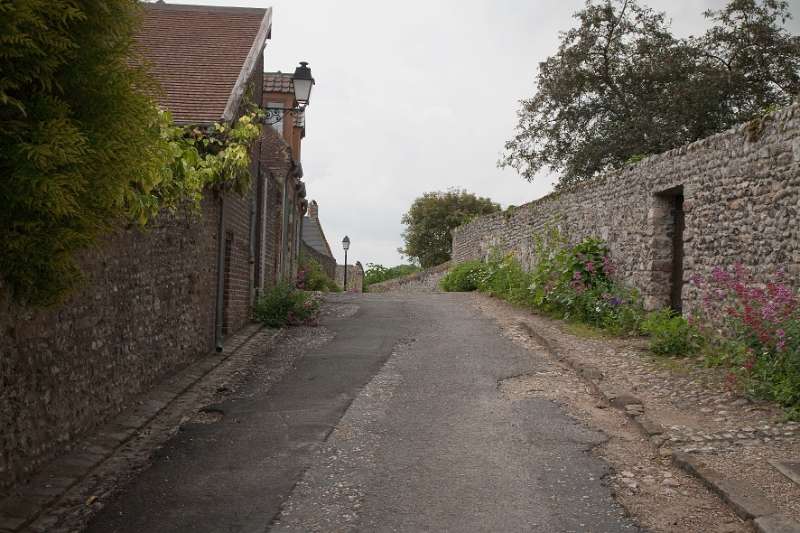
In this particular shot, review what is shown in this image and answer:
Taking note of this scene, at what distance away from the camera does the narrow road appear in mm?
4250

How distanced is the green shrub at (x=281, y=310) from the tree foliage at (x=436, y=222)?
95.7 feet

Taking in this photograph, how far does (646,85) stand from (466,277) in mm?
10189

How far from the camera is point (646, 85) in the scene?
25.2m

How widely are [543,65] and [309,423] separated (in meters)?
23.0

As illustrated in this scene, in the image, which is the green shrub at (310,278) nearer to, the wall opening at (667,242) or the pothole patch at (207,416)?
the wall opening at (667,242)

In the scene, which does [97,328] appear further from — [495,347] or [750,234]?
[750,234]

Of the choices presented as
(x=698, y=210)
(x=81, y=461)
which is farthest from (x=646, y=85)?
(x=81, y=461)

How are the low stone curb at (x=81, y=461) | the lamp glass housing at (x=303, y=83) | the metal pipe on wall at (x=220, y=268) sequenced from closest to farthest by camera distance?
the low stone curb at (x=81, y=461)
the metal pipe on wall at (x=220, y=268)
the lamp glass housing at (x=303, y=83)

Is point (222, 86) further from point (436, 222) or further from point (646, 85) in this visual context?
point (436, 222)

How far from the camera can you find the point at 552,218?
51.2 feet

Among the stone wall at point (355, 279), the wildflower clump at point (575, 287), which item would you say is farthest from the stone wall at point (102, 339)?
the stone wall at point (355, 279)

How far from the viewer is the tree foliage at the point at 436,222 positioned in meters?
42.3

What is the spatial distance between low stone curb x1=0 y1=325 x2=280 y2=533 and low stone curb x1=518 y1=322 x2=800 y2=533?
4024 mm

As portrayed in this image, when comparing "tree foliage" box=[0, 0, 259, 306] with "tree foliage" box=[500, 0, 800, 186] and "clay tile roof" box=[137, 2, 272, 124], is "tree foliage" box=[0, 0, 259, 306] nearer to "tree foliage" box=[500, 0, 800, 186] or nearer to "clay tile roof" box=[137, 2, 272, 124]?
"clay tile roof" box=[137, 2, 272, 124]
